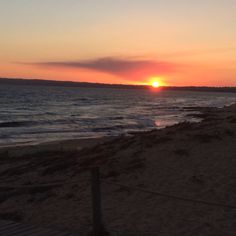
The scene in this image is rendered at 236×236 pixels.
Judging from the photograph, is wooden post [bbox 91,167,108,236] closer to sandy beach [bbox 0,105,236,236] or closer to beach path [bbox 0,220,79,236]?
sandy beach [bbox 0,105,236,236]

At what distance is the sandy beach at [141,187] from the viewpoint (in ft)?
30.2

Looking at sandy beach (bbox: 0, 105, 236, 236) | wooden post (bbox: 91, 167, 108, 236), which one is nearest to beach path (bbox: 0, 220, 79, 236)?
wooden post (bbox: 91, 167, 108, 236)

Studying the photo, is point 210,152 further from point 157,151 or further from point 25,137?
point 25,137

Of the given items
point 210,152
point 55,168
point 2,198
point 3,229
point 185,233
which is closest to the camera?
point 3,229

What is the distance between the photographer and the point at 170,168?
12.9m

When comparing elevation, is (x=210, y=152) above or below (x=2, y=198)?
above

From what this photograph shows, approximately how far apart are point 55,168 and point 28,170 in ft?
4.13

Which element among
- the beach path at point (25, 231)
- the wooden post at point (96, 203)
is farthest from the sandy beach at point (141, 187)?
the beach path at point (25, 231)

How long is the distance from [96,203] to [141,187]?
13.0 ft

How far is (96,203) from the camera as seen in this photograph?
798 cm

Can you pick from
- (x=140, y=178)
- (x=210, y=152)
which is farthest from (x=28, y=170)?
(x=210, y=152)

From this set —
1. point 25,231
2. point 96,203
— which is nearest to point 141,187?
point 96,203

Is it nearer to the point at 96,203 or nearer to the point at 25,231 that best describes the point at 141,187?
the point at 96,203

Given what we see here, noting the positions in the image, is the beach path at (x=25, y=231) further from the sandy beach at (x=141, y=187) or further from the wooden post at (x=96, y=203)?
the sandy beach at (x=141, y=187)
